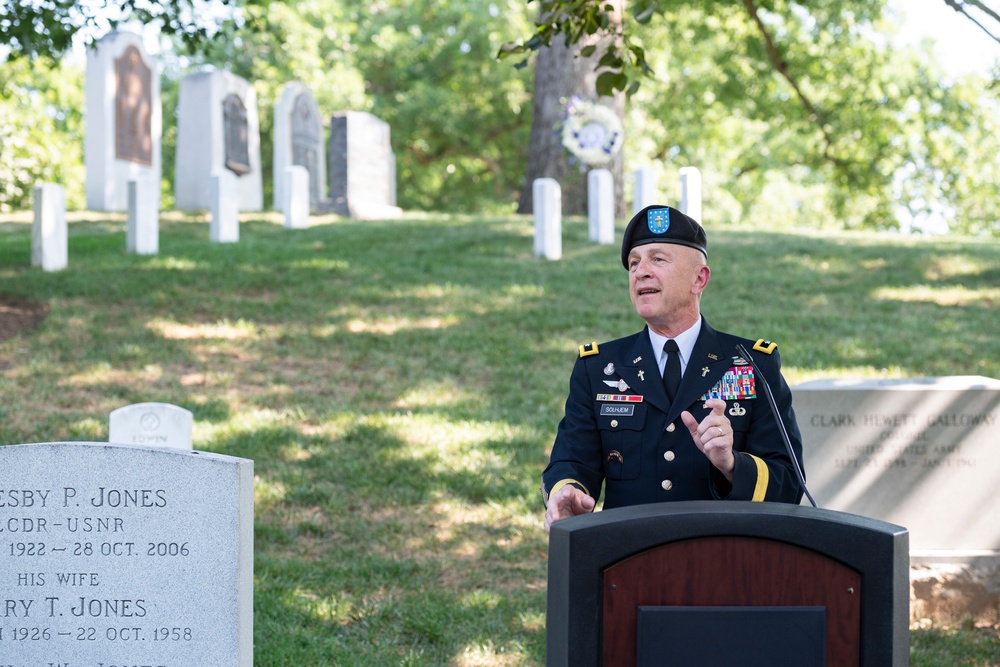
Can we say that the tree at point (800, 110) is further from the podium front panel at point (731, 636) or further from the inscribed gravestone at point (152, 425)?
the podium front panel at point (731, 636)

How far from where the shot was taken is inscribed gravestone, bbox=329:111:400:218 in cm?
1886

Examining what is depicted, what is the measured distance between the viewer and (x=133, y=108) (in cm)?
1947

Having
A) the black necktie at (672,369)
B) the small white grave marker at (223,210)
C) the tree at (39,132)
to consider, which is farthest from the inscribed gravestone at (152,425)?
the tree at (39,132)

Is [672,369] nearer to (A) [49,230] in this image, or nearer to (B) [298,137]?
(A) [49,230]

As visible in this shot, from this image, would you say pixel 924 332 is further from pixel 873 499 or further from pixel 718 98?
pixel 718 98

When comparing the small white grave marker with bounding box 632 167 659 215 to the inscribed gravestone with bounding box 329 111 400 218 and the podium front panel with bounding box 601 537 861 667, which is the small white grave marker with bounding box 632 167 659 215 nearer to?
the inscribed gravestone with bounding box 329 111 400 218

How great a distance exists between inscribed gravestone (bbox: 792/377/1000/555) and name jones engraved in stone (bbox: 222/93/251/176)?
1687cm

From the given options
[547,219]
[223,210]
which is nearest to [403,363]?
[547,219]

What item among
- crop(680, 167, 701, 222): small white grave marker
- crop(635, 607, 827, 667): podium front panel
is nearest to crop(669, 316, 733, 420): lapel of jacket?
crop(635, 607, 827, 667): podium front panel

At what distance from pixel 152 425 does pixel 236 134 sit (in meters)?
16.0

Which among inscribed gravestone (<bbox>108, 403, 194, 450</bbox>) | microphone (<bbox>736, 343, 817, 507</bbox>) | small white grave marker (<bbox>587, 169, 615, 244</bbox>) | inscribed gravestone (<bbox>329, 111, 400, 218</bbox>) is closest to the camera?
microphone (<bbox>736, 343, 817, 507</bbox>)

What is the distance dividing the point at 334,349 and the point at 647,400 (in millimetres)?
6822

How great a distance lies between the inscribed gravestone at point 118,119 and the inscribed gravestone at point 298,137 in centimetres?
243

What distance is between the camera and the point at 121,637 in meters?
3.56
